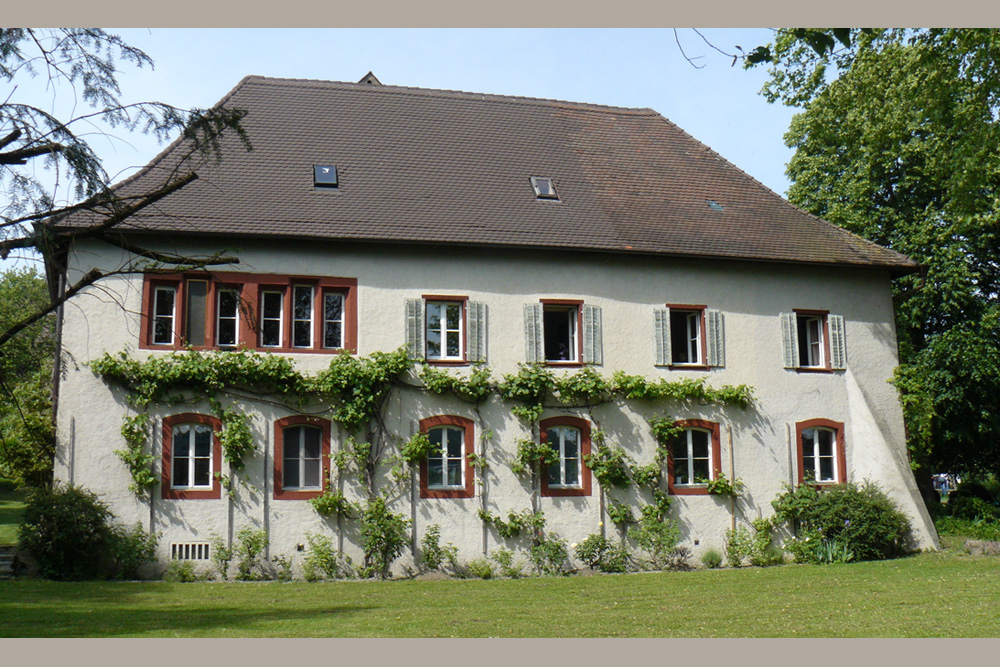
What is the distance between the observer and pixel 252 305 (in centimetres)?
1728

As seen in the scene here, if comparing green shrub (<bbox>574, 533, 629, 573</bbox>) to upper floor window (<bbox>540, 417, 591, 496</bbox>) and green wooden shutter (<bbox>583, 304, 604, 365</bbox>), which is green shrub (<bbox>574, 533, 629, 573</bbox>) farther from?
green wooden shutter (<bbox>583, 304, 604, 365</bbox>)

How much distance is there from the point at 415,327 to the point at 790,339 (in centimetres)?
795

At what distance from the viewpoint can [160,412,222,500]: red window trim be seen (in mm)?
16594

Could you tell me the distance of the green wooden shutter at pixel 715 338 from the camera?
63.4 feet

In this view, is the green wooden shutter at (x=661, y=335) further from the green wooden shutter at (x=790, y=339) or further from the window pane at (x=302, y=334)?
the window pane at (x=302, y=334)

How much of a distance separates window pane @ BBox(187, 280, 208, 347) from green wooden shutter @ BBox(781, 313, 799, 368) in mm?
11698

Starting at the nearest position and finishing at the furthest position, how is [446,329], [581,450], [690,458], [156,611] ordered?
[156,611] → [446,329] → [581,450] → [690,458]

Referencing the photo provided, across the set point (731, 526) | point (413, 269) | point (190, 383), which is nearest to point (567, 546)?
point (731, 526)

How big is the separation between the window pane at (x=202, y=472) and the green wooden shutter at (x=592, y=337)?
7409mm

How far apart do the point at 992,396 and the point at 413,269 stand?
16133 mm

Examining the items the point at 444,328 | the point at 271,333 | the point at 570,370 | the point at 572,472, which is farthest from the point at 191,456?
the point at 570,370

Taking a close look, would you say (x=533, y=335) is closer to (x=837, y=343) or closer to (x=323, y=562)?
(x=323, y=562)

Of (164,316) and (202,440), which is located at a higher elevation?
(164,316)

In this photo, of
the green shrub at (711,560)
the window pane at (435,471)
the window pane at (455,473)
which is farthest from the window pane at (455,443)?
the green shrub at (711,560)
